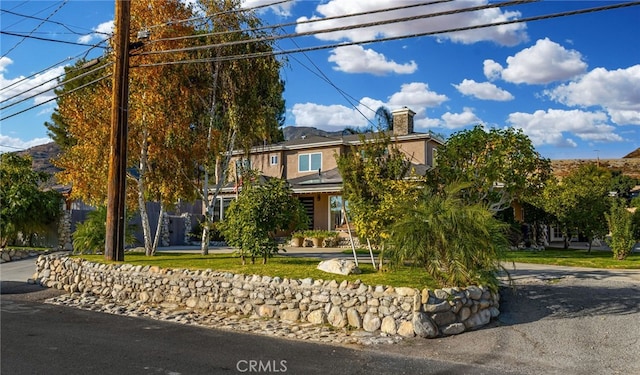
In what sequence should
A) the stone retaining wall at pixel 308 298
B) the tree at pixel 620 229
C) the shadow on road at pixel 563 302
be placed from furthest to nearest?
the tree at pixel 620 229 → the shadow on road at pixel 563 302 → the stone retaining wall at pixel 308 298

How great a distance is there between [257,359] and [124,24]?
37.8ft

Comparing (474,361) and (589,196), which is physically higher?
(589,196)

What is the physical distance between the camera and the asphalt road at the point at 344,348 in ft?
24.3

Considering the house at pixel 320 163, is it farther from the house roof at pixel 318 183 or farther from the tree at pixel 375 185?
the tree at pixel 375 185

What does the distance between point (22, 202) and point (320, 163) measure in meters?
17.6

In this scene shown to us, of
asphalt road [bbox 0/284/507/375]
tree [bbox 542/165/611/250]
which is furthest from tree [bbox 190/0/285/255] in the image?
tree [bbox 542/165/611/250]

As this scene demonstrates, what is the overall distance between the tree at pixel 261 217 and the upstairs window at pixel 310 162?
67.3 ft

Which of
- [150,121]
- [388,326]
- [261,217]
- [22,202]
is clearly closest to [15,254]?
[22,202]

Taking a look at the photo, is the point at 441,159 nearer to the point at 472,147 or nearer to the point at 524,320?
the point at 472,147

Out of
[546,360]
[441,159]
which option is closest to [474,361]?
[546,360]

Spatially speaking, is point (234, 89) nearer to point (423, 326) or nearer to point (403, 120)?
point (423, 326)

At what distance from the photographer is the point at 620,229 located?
67.4 ft

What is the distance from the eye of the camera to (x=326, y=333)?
31.9 ft

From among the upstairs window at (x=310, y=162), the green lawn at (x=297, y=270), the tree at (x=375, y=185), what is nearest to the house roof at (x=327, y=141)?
the upstairs window at (x=310, y=162)
